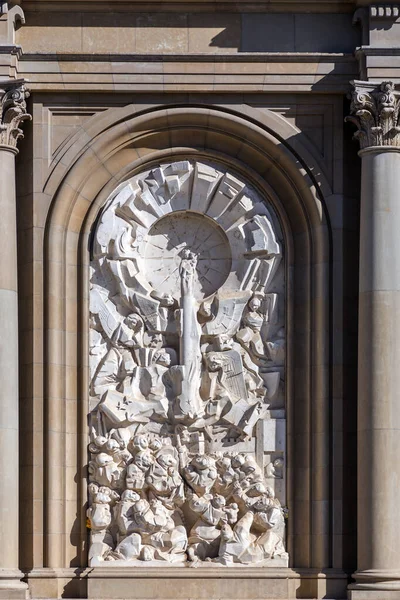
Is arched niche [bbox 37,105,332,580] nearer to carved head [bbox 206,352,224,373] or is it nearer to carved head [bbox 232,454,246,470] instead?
carved head [bbox 232,454,246,470]

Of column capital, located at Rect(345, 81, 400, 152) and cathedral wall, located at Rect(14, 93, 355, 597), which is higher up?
column capital, located at Rect(345, 81, 400, 152)

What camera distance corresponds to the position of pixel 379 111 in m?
28.0

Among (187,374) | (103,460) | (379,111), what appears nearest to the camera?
(379,111)

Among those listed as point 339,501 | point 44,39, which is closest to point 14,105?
point 44,39

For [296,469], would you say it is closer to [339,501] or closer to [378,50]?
[339,501]

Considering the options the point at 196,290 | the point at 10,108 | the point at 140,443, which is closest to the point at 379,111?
the point at 196,290

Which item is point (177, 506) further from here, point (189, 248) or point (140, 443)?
point (189, 248)

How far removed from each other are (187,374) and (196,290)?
1246 millimetres

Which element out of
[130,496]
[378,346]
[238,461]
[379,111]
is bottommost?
[130,496]

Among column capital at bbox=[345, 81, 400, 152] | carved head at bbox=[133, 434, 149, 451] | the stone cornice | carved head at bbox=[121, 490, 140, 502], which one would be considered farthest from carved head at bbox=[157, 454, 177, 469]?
the stone cornice

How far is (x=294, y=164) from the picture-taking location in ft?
93.7

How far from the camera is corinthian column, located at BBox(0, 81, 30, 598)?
90.1 feet

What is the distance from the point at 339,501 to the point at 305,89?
569cm

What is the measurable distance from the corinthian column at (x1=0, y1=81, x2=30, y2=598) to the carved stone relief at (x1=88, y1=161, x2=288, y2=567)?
1183mm
